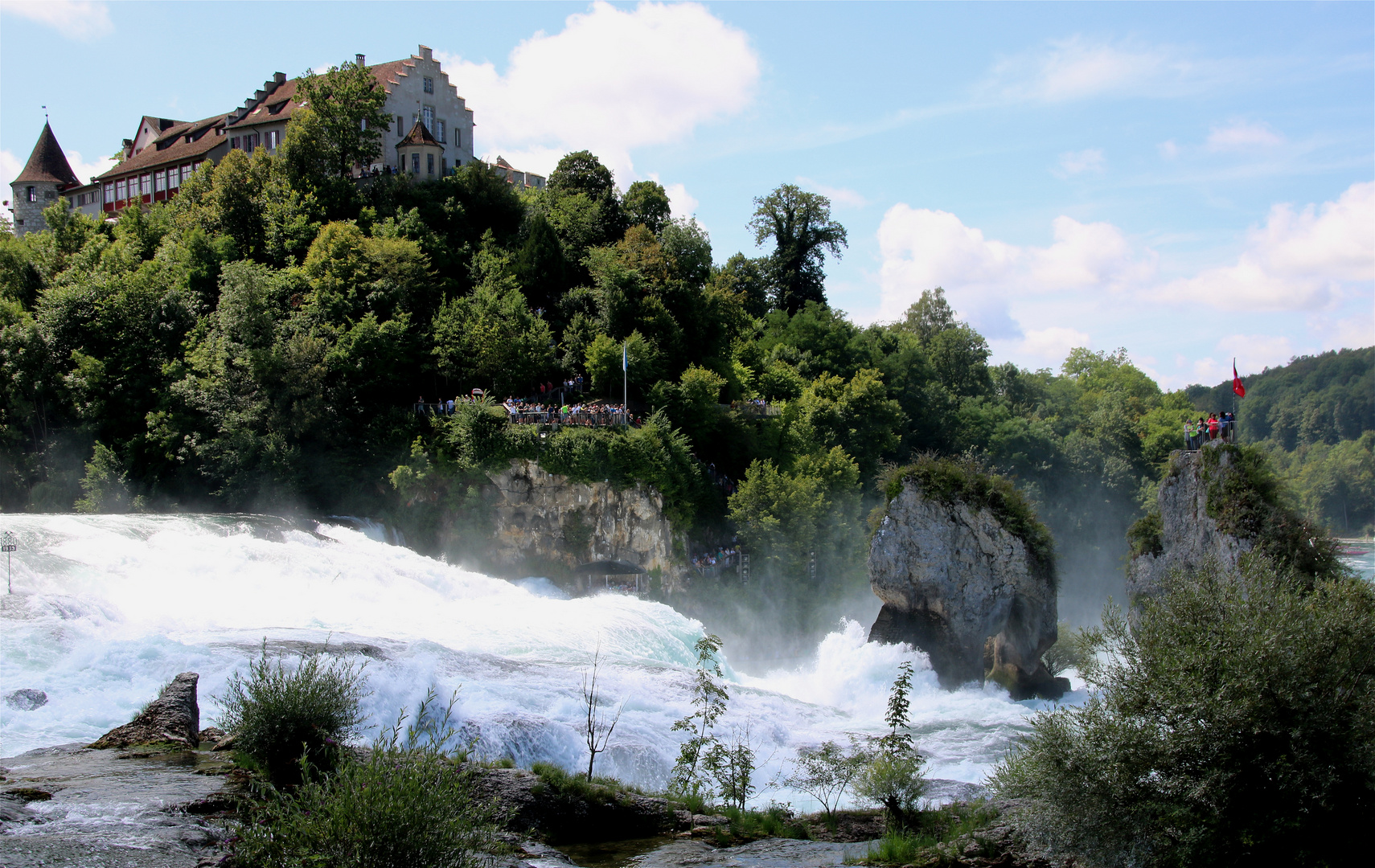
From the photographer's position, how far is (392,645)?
23.8 metres

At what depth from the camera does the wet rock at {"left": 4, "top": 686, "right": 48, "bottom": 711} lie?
18.7 m

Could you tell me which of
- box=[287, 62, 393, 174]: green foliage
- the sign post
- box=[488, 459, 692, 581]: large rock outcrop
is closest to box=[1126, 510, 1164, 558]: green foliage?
box=[488, 459, 692, 581]: large rock outcrop

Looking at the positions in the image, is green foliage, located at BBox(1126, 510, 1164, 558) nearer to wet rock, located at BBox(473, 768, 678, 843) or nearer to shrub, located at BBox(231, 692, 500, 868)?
wet rock, located at BBox(473, 768, 678, 843)

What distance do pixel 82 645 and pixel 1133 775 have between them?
810 inches

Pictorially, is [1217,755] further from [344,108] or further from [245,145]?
[245,145]

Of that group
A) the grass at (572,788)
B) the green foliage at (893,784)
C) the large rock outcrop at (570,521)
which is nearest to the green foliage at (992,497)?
the large rock outcrop at (570,521)

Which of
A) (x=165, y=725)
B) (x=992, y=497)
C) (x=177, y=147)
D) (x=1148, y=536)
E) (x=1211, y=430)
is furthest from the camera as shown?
(x=177, y=147)

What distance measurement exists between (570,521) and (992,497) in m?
18.1

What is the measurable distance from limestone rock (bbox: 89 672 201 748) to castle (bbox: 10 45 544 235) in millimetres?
46634

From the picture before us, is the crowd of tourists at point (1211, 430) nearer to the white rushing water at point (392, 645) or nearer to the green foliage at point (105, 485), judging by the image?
the white rushing water at point (392, 645)

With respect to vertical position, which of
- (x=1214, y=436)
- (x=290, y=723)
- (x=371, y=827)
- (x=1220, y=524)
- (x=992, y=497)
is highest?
(x=1214, y=436)

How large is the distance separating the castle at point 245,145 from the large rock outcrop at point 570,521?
81.5ft

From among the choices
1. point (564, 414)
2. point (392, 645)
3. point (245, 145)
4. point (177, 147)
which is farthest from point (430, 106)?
point (392, 645)

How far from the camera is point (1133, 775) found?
14.0 meters
